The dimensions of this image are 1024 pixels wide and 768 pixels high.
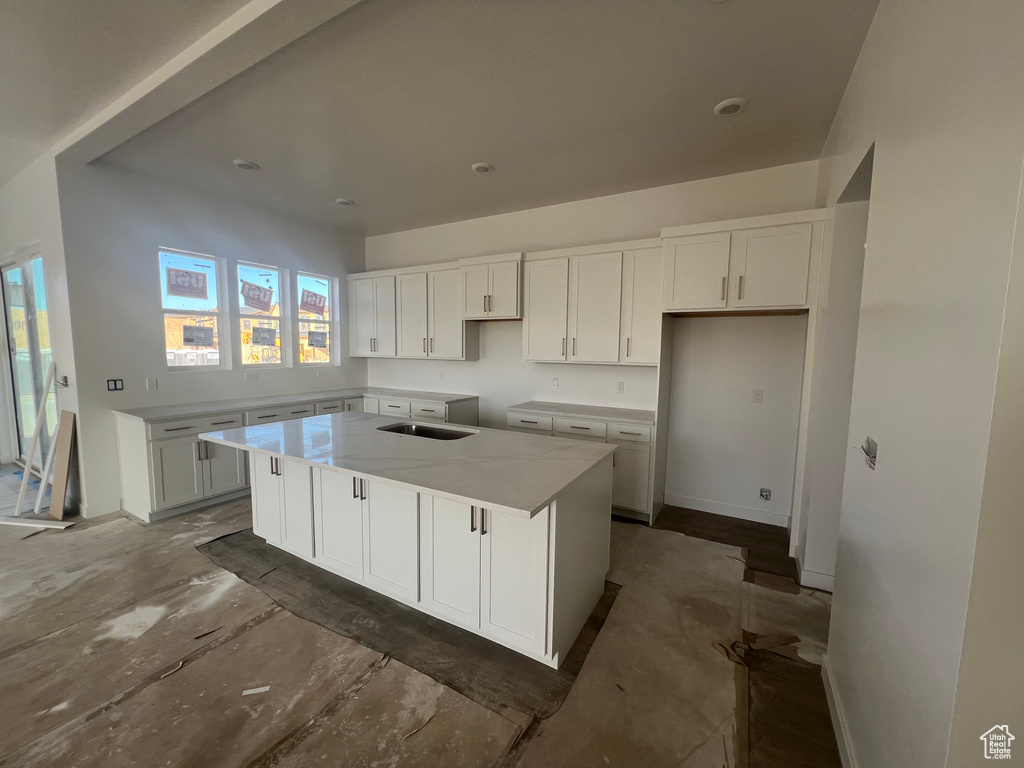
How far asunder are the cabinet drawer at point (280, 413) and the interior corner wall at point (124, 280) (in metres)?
0.64

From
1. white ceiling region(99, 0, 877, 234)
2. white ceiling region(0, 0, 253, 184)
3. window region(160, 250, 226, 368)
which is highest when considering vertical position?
white ceiling region(0, 0, 253, 184)

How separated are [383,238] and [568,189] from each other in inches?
111

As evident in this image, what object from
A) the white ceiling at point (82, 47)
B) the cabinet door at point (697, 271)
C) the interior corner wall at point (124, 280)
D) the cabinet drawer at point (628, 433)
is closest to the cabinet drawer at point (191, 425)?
the interior corner wall at point (124, 280)

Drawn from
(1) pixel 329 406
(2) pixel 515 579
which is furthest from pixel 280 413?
(2) pixel 515 579

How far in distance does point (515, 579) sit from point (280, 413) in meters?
3.31

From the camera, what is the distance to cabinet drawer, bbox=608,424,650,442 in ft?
10.9

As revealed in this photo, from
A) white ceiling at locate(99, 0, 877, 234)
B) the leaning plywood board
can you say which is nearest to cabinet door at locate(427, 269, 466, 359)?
white ceiling at locate(99, 0, 877, 234)

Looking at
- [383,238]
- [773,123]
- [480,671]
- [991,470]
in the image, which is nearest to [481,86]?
[773,123]

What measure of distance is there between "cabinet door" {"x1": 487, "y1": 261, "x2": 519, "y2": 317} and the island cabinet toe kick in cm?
218

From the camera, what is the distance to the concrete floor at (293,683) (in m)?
1.48

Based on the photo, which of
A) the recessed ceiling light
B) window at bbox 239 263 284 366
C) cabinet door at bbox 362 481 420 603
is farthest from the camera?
window at bbox 239 263 284 366

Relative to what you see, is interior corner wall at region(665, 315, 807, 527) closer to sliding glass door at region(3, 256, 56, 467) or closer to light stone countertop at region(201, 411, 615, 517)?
light stone countertop at region(201, 411, 615, 517)

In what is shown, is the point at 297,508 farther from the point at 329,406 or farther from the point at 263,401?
the point at 329,406

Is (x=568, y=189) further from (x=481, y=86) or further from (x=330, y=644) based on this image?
(x=330, y=644)
